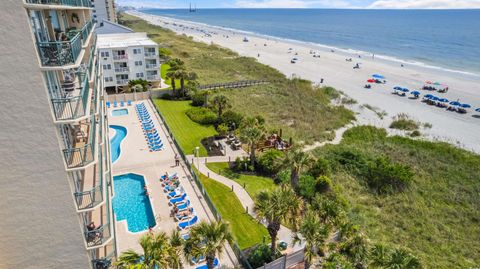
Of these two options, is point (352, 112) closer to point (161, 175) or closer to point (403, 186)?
point (403, 186)

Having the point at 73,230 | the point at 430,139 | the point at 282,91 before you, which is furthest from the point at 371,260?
the point at 282,91

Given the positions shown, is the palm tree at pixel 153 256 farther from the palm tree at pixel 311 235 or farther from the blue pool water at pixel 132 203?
the blue pool water at pixel 132 203

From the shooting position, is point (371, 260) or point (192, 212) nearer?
point (371, 260)

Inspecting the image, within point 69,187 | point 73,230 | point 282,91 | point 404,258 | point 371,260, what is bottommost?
point 282,91

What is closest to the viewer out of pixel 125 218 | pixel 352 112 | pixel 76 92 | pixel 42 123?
pixel 42 123

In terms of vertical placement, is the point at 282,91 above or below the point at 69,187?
below

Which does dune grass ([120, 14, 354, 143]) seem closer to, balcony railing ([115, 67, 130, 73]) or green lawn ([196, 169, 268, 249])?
green lawn ([196, 169, 268, 249])

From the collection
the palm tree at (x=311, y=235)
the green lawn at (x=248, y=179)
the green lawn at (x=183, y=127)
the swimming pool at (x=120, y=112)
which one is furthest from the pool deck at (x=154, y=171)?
the palm tree at (x=311, y=235)

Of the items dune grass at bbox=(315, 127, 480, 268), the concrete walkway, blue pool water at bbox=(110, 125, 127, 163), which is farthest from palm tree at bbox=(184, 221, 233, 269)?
blue pool water at bbox=(110, 125, 127, 163)
